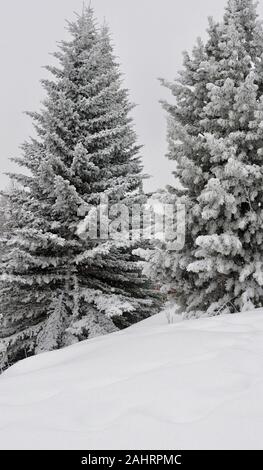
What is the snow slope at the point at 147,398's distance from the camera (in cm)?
239

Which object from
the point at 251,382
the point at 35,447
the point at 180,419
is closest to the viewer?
the point at 35,447

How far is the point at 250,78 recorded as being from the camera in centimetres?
702

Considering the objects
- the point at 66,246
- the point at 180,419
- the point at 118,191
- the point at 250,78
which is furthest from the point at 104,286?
the point at 180,419

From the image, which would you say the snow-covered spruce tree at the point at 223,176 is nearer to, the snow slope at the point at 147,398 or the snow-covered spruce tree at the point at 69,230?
the snow-covered spruce tree at the point at 69,230

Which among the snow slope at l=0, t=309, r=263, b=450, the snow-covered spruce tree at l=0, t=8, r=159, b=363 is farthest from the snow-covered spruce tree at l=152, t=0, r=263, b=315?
the snow slope at l=0, t=309, r=263, b=450

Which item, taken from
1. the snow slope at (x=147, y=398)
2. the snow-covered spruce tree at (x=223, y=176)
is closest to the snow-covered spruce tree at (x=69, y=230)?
the snow-covered spruce tree at (x=223, y=176)

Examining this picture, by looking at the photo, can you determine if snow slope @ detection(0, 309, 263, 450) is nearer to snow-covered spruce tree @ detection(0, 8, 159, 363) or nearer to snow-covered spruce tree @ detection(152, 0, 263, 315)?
snow-covered spruce tree @ detection(152, 0, 263, 315)

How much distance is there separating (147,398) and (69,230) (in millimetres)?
7373

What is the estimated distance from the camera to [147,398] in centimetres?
288

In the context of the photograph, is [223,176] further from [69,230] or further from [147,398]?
[147,398]

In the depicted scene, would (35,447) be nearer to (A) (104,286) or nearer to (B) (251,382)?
(B) (251,382)

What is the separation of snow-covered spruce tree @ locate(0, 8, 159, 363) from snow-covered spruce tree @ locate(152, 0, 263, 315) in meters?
1.77

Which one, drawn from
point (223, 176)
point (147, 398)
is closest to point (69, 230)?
point (223, 176)

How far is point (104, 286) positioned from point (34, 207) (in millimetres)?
2813
